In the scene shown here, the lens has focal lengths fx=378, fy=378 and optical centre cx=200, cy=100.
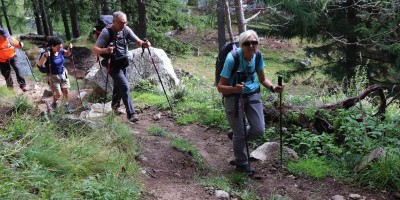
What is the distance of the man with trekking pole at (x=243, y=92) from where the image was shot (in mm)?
5172

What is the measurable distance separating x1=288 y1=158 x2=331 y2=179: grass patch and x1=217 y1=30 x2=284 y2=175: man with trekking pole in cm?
71

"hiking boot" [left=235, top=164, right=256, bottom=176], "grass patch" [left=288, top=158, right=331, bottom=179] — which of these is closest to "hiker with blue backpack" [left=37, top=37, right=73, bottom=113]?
"hiking boot" [left=235, top=164, right=256, bottom=176]

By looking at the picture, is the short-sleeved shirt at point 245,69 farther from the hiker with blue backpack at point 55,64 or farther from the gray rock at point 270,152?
the hiker with blue backpack at point 55,64

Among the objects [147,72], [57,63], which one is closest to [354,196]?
[57,63]

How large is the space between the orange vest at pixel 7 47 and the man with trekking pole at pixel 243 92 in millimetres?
7247

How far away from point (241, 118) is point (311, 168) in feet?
4.64

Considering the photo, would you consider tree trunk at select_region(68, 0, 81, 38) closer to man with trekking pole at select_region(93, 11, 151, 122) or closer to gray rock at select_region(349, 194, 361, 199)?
man with trekking pole at select_region(93, 11, 151, 122)

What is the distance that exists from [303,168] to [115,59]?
159 inches

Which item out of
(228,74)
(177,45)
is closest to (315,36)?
(177,45)

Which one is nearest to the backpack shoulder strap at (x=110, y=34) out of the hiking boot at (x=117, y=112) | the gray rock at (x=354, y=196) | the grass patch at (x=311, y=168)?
the hiking boot at (x=117, y=112)

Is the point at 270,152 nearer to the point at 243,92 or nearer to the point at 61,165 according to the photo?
the point at 243,92

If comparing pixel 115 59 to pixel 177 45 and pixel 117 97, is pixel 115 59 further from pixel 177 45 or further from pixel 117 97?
pixel 177 45

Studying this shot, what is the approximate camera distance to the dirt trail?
495cm

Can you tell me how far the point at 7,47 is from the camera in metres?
10.3
